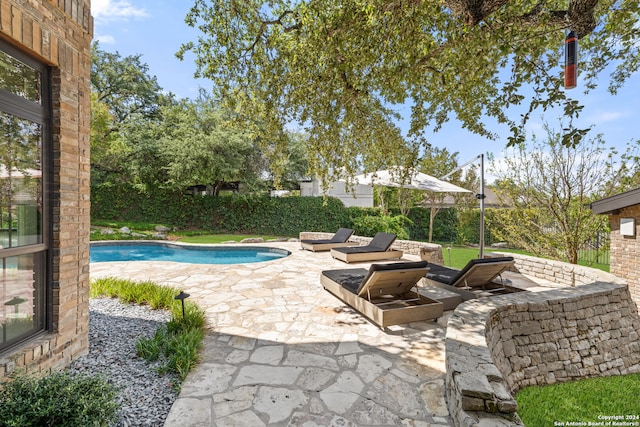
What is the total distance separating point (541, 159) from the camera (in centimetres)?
1068

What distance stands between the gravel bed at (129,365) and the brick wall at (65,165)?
0.29 metres

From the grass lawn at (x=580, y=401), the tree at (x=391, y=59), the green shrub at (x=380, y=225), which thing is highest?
the tree at (x=391, y=59)

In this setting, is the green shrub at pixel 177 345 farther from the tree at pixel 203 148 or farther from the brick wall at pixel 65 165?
the tree at pixel 203 148

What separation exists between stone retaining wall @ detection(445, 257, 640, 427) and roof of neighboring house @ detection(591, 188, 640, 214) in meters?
2.31

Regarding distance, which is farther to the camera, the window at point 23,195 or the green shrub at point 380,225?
the green shrub at point 380,225

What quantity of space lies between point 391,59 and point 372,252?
6.38m

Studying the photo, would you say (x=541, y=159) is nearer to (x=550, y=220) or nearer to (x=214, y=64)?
(x=550, y=220)

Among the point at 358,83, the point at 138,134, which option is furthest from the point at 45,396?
the point at 138,134

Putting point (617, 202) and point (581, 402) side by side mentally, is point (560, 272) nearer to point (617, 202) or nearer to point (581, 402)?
point (617, 202)

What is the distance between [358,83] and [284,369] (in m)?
4.76

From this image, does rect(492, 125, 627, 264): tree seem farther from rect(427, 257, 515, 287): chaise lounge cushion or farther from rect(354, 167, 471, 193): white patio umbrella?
rect(427, 257, 515, 287): chaise lounge cushion

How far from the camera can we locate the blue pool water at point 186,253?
43.8ft

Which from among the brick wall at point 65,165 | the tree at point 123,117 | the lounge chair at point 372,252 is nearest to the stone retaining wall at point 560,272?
the lounge chair at point 372,252

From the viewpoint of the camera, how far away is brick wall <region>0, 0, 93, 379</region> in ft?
9.38
